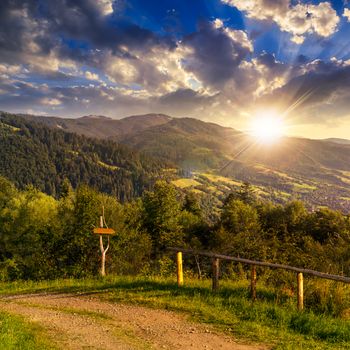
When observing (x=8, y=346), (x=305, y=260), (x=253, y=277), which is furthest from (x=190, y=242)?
(x=8, y=346)

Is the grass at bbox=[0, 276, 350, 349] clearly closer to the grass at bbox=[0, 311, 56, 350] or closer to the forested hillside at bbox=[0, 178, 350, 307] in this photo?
the forested hillside at bbox=[0, 178, 350, 307]

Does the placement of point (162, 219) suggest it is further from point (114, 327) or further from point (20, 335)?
point (20, 335)

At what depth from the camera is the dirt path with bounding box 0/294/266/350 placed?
10.1 m

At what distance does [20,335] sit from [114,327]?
2.94 metres

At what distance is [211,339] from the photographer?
10.5 meters

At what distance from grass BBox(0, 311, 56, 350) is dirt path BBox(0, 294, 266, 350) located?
410 mm

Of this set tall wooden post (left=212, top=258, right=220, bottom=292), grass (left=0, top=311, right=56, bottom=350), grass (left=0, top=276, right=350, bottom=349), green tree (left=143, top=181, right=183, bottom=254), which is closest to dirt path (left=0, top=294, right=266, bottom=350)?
grass (left=0, top=311, right=56, bottom=350)

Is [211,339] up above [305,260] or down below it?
above

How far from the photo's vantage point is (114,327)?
11.5 m

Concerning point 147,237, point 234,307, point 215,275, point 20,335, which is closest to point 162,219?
point 147,237

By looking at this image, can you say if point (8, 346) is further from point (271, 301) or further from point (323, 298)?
point (323, 298)

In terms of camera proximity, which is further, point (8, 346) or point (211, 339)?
point (211, 339)

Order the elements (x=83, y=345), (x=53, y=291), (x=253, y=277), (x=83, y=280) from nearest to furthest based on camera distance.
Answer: (x=83, y=345) < (x=253, y=277) < (x=53, y=291) < (x=83, y=280)

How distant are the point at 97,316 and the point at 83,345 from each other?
9.59 feet
